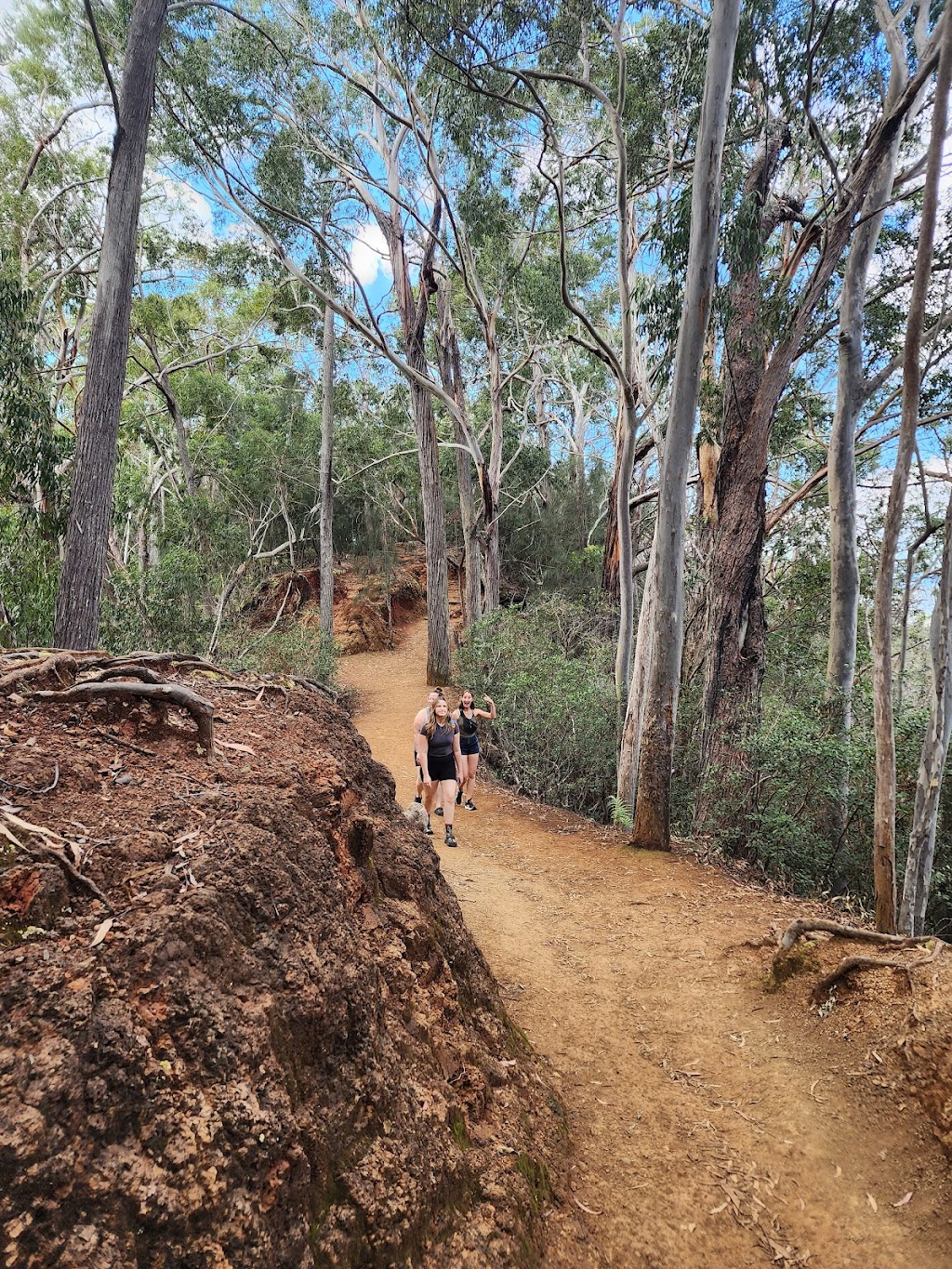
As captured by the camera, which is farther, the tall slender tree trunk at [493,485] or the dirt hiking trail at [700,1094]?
the tall slender tree trunk at [493,485]

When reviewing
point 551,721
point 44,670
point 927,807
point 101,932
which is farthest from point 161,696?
point 551,721

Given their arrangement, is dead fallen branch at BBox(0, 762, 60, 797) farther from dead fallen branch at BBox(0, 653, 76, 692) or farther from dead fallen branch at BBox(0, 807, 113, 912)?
dead fallen branch at BBox(0, 653, 76, 692)

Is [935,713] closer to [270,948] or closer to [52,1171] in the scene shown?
[270,948]

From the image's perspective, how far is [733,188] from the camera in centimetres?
848

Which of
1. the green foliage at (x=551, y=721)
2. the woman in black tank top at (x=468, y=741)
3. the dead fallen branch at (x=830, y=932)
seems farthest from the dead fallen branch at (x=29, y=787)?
the green foliage at (x=551, y=721)

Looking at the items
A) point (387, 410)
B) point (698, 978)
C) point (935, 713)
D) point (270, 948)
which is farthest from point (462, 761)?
point (387, 410)

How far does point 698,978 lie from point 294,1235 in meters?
3.97

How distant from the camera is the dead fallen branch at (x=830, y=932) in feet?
13.2

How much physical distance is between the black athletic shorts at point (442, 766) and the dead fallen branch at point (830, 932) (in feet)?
11.7

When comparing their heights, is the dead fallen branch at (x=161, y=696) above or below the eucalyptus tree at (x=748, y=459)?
below

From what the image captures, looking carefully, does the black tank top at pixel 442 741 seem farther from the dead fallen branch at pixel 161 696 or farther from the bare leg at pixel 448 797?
the dead fallen branch at pixel 161 696

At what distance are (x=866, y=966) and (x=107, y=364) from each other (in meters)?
8.11

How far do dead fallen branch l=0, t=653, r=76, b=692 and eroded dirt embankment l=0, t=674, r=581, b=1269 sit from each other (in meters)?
0.10

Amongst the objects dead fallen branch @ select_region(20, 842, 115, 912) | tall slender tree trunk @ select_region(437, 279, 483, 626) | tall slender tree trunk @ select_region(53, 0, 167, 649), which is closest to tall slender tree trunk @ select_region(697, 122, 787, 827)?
tall slender tree trunk @ select_region(53, 0, 167, 649)
